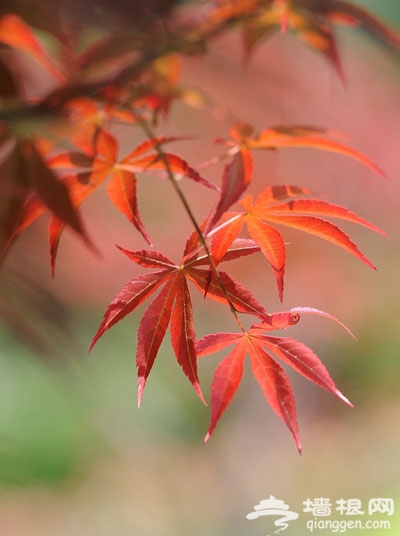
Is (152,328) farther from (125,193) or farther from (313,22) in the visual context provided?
(313,22)

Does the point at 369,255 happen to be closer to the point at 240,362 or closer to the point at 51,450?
the point at 51,450

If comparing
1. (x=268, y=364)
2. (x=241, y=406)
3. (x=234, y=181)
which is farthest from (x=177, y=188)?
(x=241, y=406)

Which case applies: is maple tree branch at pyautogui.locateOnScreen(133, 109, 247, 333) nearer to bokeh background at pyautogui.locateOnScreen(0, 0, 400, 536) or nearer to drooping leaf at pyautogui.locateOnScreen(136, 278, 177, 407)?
drooping leaf at pyautogui.locateOnScreen(136, 278, 177, 407)

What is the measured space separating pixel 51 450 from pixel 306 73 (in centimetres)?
100

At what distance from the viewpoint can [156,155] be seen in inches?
12.5

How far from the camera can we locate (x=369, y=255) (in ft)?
4.34

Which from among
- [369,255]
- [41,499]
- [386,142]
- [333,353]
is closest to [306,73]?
[386,142]

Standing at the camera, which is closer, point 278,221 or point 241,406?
point 278,221

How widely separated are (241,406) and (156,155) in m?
1.04

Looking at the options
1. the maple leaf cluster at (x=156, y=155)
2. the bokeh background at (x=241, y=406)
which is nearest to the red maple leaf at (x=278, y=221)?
the maple leaf cluster at (x=156, y=155)

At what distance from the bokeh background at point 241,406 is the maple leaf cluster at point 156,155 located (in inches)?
26.4

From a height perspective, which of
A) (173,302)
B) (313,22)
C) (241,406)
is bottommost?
(241,406)

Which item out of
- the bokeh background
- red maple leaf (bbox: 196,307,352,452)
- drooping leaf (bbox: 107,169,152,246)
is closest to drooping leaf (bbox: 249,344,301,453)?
red maple leaf (bbox: 196,307,352,452)

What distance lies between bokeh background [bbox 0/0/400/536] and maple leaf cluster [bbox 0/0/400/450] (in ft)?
2.20
